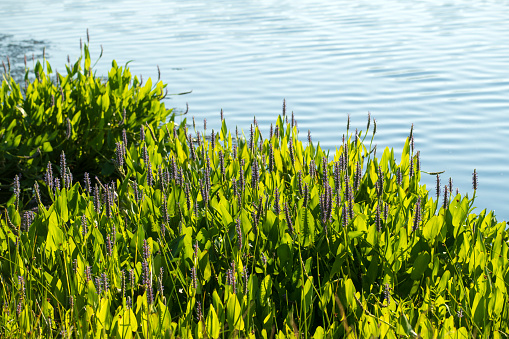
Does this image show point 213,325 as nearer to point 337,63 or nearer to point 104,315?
point 104,315

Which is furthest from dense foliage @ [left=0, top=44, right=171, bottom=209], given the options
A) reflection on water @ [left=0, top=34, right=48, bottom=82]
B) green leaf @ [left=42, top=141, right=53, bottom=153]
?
reflection on water @ [left=0, top=34, right=48, bottom=82]

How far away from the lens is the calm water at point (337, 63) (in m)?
7.44

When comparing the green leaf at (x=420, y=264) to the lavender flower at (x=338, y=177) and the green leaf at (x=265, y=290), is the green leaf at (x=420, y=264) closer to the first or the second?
the lavender flower at (x=338, y=177)

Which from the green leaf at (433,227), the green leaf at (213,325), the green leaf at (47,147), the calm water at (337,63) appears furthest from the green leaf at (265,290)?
the calm water at (337,63)

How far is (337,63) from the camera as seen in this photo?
36.1ft

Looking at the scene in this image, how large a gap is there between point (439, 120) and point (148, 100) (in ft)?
11.8

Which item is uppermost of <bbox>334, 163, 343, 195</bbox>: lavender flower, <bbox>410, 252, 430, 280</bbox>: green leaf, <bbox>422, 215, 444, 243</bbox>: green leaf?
<bbox>334, 163, 343, 195</bbox>: lavender flower

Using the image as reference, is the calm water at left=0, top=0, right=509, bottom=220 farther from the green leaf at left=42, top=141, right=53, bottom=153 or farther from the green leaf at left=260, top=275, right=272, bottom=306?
the green leaf at left=260, top=275, right=272, bottom=306

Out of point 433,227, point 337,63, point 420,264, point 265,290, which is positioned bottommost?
point 265,290

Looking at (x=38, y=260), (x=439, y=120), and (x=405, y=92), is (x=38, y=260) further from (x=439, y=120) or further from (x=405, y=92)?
(x=405, y=92)

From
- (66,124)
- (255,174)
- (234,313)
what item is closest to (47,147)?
(66,124)

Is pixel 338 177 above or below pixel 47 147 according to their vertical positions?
above

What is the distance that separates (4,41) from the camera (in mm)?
14320

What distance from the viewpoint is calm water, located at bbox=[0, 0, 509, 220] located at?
24.4 feet
